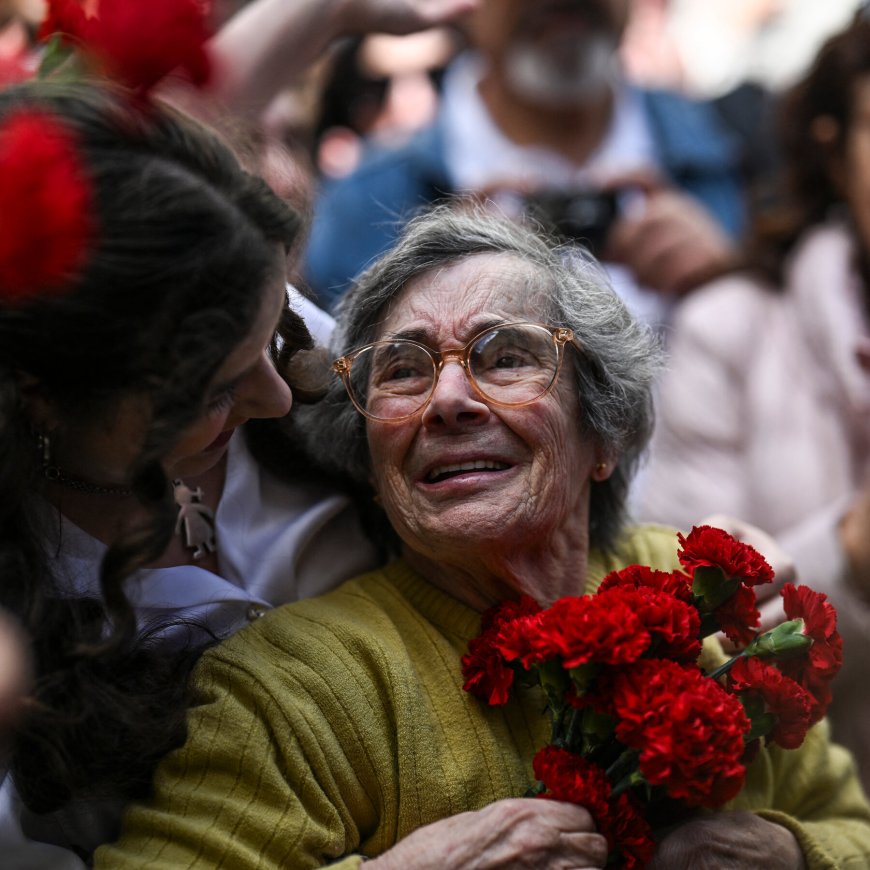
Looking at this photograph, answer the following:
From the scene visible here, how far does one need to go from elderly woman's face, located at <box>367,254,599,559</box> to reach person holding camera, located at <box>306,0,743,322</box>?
1.31m

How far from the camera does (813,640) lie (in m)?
1.97

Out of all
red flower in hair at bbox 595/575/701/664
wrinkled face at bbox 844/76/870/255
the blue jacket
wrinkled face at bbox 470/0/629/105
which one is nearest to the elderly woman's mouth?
red flower in hair at bbox 595/575/701/664

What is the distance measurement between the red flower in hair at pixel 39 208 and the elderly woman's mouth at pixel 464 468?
754 mm

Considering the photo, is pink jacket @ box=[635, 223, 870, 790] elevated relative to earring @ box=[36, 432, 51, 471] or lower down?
lower down

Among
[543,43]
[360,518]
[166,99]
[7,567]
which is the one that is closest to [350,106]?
[543,43]

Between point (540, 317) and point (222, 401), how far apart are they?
633 millimetres

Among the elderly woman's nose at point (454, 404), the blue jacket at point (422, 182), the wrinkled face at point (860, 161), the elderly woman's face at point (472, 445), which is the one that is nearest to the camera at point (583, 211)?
the blue jacket at point (422, 182)

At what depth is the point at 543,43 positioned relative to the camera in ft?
13.1

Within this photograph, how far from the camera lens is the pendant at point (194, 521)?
92.9 inches

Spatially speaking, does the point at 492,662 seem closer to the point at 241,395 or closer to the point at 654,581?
the point at 654,581

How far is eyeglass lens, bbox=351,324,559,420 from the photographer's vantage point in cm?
226

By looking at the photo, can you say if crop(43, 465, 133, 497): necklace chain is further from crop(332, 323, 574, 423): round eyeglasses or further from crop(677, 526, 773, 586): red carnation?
crop(677, 526, 773, 586): red carnation

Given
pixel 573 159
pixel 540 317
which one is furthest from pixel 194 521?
pixel 573 159

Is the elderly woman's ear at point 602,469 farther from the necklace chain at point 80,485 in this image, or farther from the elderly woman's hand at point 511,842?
the necklace chain at point 80,485
